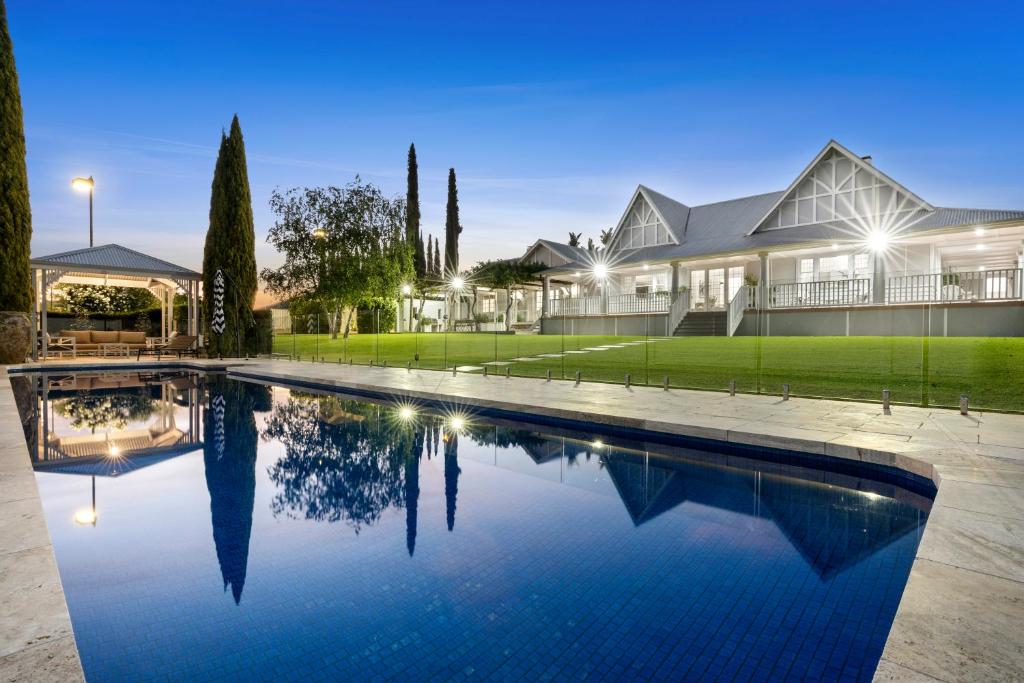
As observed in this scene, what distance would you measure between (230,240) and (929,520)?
71.6 ft

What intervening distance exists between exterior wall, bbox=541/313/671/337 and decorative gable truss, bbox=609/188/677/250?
4.29 metres

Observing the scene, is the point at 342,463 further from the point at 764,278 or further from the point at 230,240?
the point at 230,240

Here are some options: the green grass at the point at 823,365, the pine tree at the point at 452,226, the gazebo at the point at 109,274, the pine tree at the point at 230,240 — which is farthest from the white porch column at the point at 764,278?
the pine tree at the point at 452,226

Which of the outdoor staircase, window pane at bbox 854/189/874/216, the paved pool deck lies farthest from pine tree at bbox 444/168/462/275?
the paved pool deck

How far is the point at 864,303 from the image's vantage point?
15.8 metres

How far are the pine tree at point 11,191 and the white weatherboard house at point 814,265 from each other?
58.7ft

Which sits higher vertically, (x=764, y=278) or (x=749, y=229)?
(x=749, y=229)

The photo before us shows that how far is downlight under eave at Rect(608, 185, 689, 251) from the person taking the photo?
2286 cm

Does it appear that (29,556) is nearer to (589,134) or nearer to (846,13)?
(846,13)

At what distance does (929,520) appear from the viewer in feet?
11.4

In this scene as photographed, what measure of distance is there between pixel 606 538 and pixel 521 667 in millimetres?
1706

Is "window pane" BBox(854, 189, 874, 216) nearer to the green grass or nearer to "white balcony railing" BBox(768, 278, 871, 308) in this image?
"white balcony railing" BBox(768, 278, 871, 308)

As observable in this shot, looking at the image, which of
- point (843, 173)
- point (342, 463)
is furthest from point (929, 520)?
point (843, 173)

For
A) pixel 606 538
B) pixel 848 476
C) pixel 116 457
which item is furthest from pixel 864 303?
pixel 116 457
